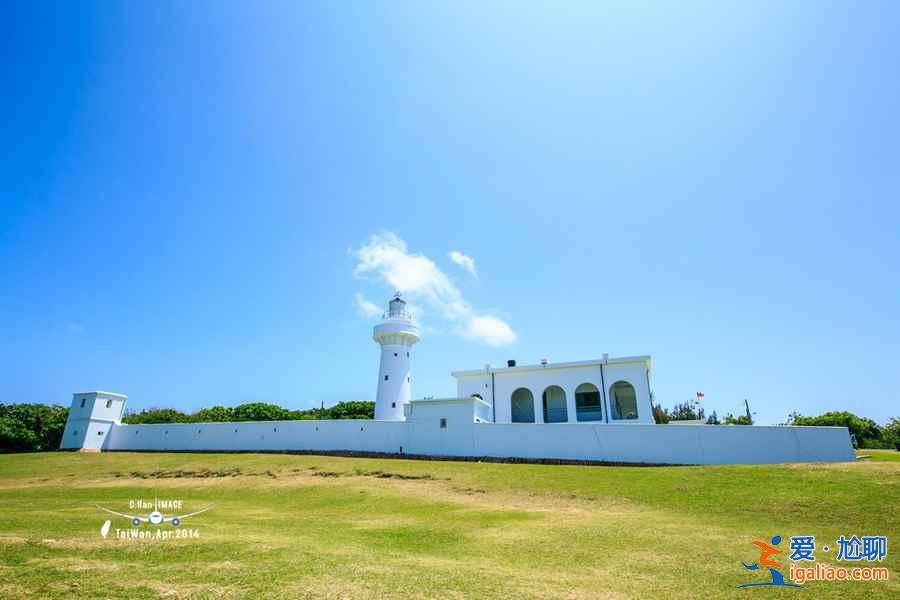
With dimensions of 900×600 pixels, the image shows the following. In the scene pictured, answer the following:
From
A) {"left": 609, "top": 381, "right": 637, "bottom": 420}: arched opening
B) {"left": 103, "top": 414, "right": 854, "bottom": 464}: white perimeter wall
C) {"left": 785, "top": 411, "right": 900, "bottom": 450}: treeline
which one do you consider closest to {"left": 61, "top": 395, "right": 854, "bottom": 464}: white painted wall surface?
{"left": 103, "top": 414, "right": 854, "bottom": 464}: white perimeter wall

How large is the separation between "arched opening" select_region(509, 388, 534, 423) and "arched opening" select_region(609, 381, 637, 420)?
526cm

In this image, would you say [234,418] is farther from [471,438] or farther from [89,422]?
[471,438]

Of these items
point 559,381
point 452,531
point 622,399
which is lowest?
point 452,531

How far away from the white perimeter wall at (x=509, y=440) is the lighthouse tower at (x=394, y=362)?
2.79 m

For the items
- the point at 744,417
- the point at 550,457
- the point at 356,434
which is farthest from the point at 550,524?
the point at 744,417

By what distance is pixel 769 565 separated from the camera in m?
6.21

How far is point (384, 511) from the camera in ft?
38.2

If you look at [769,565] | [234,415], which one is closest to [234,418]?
[234,415]

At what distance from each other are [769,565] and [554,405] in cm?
2276

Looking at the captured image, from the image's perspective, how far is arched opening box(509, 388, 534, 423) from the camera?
28750 millimetres

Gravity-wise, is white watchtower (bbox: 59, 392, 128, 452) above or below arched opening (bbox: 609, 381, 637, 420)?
below

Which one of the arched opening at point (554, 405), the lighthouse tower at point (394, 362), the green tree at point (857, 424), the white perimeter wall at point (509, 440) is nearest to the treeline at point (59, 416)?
the white perimeter wall at point (509, 440)

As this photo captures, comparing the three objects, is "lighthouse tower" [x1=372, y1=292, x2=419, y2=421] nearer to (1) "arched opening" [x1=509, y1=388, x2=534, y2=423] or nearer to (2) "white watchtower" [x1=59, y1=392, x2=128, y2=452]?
(1) "arched opening" [x1=509, y1=388, x2=534, y2=423]

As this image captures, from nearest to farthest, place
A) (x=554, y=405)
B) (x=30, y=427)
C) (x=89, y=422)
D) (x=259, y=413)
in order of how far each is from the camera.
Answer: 1. (x=554, y=405)
2. (x=89, y=422)
3. (x=30, y=427)
4. (x=259, y=413)
